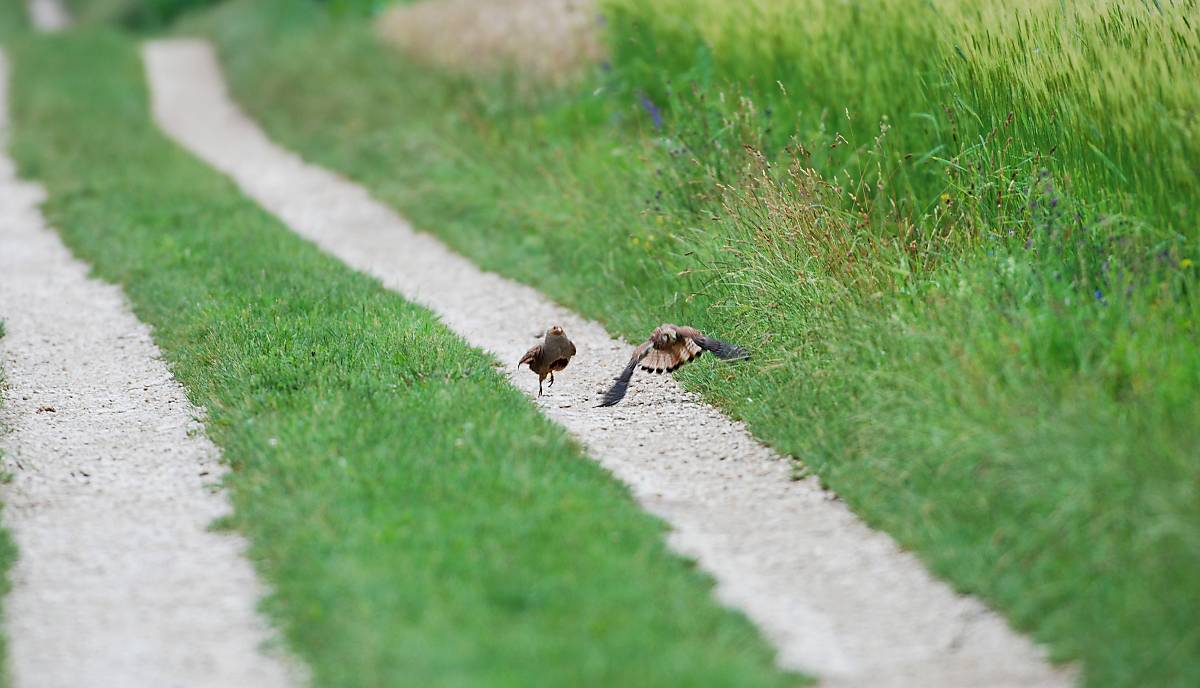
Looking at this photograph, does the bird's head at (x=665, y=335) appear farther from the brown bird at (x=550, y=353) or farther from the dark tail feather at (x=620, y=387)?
the brown bird at (x=550, y=353)

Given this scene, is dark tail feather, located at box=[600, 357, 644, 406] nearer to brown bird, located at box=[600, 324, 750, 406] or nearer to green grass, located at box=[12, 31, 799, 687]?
brown bird, located at box=[600, 324, 750, 406]

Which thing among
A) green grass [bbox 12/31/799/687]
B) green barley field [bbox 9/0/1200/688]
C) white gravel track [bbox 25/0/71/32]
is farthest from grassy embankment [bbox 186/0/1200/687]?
white gravel track [bbox 25/0/71/32]

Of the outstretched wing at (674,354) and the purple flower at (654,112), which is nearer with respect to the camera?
the outstretched wing at (674,354)

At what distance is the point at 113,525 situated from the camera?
5031 millimetres

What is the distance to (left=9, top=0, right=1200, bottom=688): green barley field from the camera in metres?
4.21

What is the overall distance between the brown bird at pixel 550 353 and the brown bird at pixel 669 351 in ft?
0.95

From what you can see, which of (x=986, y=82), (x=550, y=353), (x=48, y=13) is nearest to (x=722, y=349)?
(x=550, y=353)

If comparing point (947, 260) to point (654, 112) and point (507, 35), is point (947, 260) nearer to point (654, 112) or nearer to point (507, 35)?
point (654, 112)

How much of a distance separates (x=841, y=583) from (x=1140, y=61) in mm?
2902

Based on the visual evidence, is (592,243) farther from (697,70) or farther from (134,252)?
(134,252)

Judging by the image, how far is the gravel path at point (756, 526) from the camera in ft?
13.0

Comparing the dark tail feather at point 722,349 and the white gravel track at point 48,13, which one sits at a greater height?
the dark tail feather at point 722,349

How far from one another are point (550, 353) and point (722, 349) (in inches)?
33.3

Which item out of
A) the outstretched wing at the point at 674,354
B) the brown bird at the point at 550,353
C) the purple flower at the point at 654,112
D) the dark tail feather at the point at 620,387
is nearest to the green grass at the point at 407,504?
the brown bird at the point at 550,353
